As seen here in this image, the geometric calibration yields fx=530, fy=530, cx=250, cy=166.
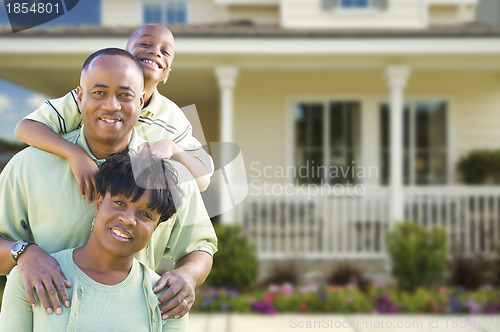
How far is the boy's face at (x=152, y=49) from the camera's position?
1.41m

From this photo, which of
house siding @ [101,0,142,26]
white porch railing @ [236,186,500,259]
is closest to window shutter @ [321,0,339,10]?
white porch railing @ [236,186,500,259]

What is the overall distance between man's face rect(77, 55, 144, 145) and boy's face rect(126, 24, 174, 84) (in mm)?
164

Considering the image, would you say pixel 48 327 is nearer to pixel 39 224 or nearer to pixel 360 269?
pixel 39 224

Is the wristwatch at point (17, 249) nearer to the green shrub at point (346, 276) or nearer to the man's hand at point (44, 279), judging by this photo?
the man's hand at point (44, 279)

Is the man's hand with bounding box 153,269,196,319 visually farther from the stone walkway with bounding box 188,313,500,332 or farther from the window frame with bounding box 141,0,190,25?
the window frame with bounding box 141,0,190,25

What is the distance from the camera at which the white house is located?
6.96 metres

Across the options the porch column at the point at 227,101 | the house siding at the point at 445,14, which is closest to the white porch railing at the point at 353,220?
the porch column at the point at 227,101

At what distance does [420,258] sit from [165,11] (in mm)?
6834

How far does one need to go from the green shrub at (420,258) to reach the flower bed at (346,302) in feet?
1.56

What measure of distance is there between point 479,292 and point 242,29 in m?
4.43

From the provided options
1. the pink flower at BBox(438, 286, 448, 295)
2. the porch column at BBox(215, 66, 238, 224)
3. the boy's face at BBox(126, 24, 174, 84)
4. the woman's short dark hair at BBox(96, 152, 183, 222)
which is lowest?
the pink flower at BBox(438, 286, 448, 295)

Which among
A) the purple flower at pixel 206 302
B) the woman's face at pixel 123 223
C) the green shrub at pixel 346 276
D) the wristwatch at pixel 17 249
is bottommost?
the green shrub at pixel 346 276

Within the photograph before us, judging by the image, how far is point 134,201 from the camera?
3.95ft

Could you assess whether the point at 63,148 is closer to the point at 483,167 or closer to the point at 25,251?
the point at 25,251
